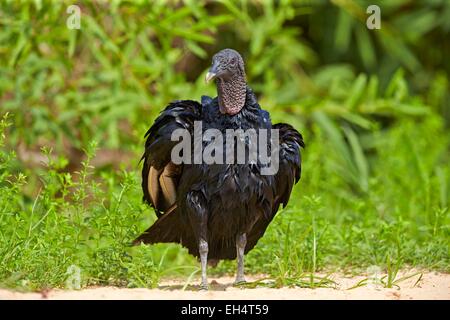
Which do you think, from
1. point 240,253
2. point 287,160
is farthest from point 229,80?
point 240,253

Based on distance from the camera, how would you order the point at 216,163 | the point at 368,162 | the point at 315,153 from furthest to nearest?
1. the point at 368,162
2. the point at 315,153
3. the point at 216,163

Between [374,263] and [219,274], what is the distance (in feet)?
3.28

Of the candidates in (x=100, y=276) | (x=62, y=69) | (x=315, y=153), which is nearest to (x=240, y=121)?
(x=100, y=276)

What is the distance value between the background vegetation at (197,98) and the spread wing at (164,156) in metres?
0.11

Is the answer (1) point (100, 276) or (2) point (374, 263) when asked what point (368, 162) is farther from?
(1) point (100, 276)

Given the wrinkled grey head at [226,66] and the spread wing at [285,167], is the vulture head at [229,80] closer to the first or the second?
the wrinkled grey head at [226,66]

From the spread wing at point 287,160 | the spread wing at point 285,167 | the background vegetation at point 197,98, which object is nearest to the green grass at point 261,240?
the background vegetation at point 197,98

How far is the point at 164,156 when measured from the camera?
454cm

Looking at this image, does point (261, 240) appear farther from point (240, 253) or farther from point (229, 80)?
point (229, 80)

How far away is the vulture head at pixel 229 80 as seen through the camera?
4.48m

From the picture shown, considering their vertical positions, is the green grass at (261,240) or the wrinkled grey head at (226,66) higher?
the wrinkled grey head at (226,66)

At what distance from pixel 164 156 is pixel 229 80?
0.54 metres

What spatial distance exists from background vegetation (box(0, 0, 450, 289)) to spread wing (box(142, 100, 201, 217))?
11cm

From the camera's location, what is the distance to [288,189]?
15.4 ft
